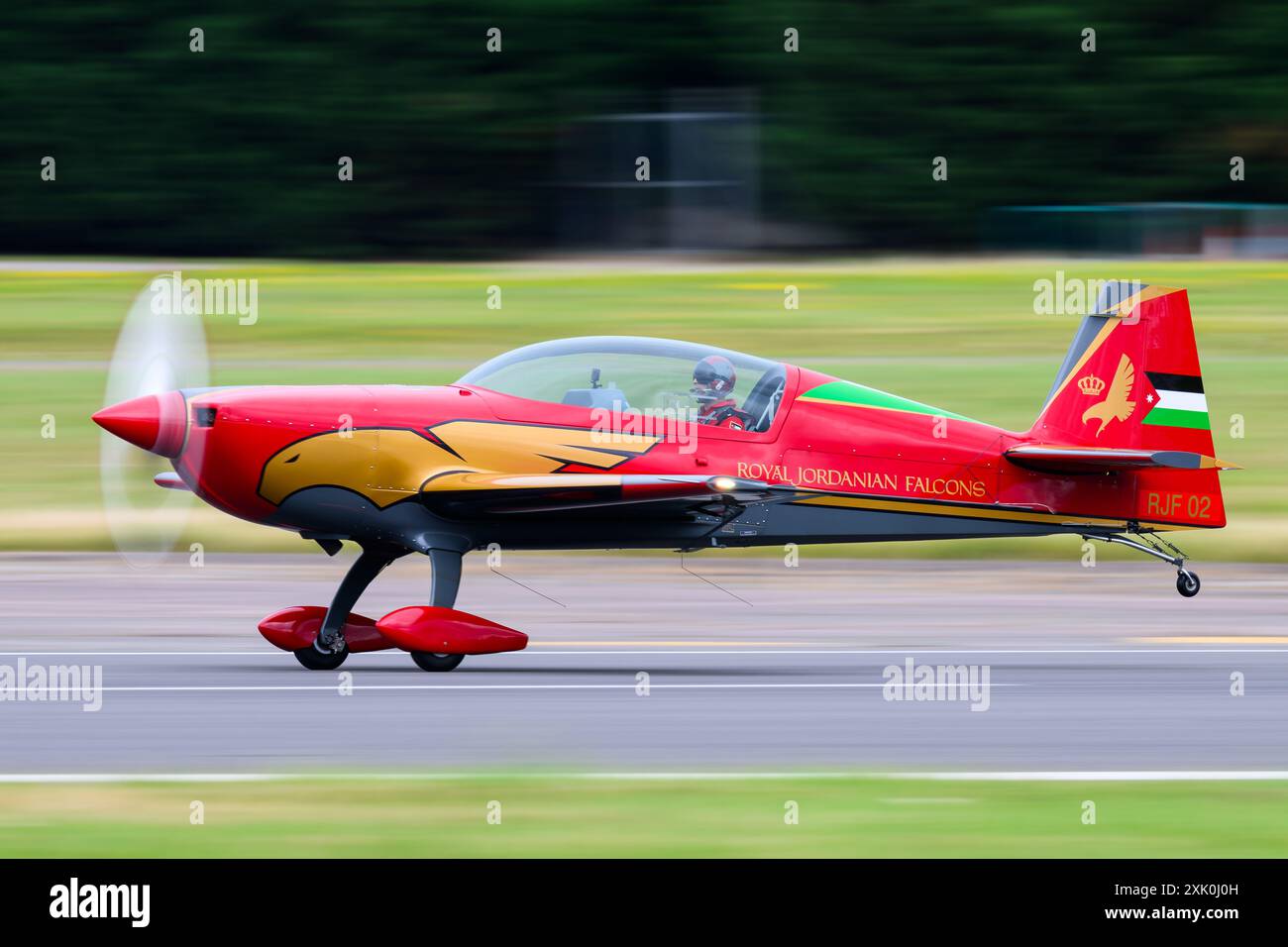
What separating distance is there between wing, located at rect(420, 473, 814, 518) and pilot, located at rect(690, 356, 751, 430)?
40cm

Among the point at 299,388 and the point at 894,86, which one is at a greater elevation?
the point at 894,86

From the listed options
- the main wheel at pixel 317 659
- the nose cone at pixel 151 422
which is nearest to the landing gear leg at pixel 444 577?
the main wheel at pixel 317 659

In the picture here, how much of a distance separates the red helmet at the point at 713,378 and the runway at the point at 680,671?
1659mm

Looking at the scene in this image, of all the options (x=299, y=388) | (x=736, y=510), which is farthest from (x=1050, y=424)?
(x=299, y=388)

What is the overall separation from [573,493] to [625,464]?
0.47m

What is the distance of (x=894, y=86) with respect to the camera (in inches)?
1374

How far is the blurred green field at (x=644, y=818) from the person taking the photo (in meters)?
6.59

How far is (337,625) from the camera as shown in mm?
10500

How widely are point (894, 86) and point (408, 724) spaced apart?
28240 millimetres

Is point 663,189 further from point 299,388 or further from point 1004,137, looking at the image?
point 299,388

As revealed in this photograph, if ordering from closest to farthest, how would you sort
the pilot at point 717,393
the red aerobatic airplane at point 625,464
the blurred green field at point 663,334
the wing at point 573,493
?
the wing at point 573,493 < the red aerobatic airplane at point 625,464 < the pilot at point 717,393 < the blurred green field at point 663,334

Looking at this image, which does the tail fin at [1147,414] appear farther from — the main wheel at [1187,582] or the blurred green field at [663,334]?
the blurred green field at [663,334]

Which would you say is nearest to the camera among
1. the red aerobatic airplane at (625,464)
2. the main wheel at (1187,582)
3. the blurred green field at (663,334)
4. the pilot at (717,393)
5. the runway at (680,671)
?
the runway at (680,671)

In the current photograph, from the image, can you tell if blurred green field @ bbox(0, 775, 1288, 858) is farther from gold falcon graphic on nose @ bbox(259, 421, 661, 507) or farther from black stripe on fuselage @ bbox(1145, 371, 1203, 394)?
black stripe on fuselage @ bbox(1145, 371, 1203, 394)
